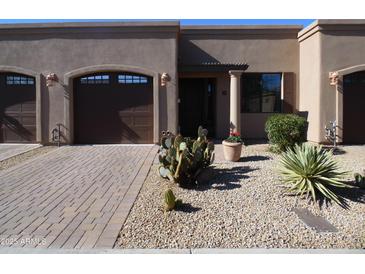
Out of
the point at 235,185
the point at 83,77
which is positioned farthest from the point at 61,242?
the point at 83,77

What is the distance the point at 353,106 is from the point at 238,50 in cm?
513

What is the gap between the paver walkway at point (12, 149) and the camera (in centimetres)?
1052

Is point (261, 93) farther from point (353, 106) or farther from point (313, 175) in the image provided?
point (313, 175)

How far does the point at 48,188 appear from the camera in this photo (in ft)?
22.1

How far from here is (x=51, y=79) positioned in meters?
12.2

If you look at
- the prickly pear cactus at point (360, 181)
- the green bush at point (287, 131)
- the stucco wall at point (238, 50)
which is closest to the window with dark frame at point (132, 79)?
the stucco wall at point (238, 50)

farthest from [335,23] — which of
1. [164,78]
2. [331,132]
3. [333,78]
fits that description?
[164,78]

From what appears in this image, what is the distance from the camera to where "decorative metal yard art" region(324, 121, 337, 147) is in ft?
38.1

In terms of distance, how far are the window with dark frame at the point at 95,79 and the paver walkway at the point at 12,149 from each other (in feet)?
10.2

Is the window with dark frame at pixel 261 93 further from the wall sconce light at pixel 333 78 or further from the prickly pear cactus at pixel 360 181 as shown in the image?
the prickly pear cactus at pixel 360 181

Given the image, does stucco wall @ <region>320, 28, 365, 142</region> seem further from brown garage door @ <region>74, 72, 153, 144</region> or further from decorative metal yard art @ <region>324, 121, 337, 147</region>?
brown garage door @ <region>74, 72, 153, 144</region>

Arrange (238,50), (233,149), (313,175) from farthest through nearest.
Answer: (238,50), (233,149), (313,175)

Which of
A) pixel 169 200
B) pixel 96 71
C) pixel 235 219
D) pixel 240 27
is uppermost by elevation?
pixel 240 27

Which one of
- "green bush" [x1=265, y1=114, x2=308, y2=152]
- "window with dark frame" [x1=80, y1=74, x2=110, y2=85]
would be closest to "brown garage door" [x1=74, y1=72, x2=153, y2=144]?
"window with dark frame" [x1=80, y1=74, x2=110, y2=85]
